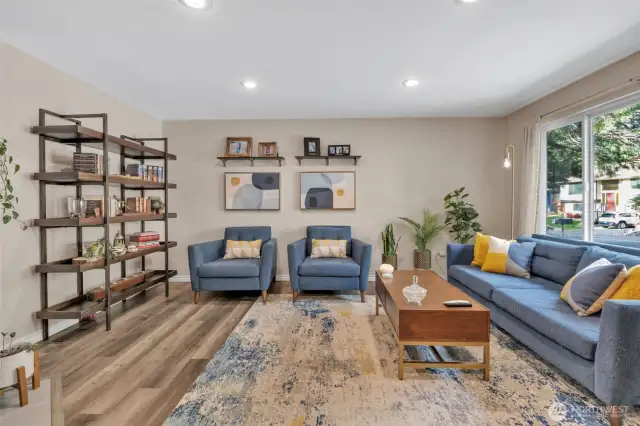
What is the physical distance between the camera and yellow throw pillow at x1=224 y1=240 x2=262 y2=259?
4246 millimetres

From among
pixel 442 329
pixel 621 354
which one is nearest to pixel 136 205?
pixel 442 329

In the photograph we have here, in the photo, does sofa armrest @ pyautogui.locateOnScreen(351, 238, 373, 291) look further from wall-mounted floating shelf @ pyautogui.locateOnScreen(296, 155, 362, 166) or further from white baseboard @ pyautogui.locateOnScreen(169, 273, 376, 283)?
wall-mounted floating shelf @ pyautogui.locateOnScreen(296, 155, 362, 166)

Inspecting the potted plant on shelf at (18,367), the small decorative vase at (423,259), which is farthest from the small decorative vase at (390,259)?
the potted plant on shelf at (18,367)

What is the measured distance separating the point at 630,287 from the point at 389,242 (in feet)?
9.14

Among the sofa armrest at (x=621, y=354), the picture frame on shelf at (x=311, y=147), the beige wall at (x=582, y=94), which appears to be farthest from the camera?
the picture frame on shelf at (x=311, y=147)

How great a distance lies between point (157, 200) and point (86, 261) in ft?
4.67

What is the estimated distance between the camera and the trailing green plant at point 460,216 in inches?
179

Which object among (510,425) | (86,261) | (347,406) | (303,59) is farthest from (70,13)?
(510,425)

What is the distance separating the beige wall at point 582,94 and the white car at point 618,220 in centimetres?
109

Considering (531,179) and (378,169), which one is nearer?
(531,179)

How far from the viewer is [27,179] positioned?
269cm

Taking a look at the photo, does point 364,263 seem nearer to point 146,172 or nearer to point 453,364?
point 453,364

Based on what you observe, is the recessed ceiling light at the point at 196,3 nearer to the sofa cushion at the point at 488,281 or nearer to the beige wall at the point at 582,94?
the sofa cushion at the point at 488,281

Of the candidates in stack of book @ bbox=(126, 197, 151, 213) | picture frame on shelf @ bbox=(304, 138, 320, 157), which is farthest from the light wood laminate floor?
picture frame on shelf @ bbox=(304, 138, 320, 157)
